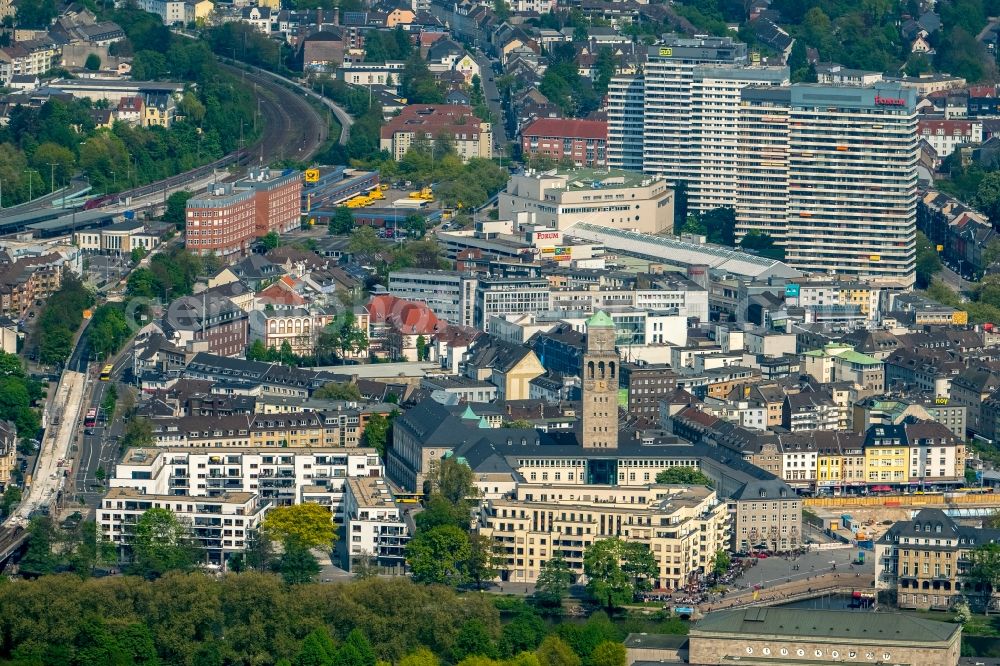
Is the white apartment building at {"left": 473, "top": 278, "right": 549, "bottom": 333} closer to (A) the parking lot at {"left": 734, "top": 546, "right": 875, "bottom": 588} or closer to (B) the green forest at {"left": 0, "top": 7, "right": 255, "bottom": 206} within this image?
(A) the parking lot at {"left": 734, "top": 546, "right": 875, "bottom": 588}

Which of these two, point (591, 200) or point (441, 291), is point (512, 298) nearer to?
point (441, 291)

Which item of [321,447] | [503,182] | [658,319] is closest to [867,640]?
[321,447]

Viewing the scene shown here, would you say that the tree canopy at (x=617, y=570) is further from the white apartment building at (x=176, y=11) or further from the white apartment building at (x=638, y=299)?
the white apartment building at (x=176, y=11)

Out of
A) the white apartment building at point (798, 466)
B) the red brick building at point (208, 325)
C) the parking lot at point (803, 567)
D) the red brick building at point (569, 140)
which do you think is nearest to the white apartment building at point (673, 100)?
the red brick building at point (569, 140)

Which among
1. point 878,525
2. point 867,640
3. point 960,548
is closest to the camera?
point 867,640

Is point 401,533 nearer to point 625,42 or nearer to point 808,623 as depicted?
point 808,623

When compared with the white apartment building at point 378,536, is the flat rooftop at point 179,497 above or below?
above

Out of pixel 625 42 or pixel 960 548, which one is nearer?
pixel 960 548

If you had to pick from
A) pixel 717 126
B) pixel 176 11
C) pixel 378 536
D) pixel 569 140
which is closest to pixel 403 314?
pixel 378 536
